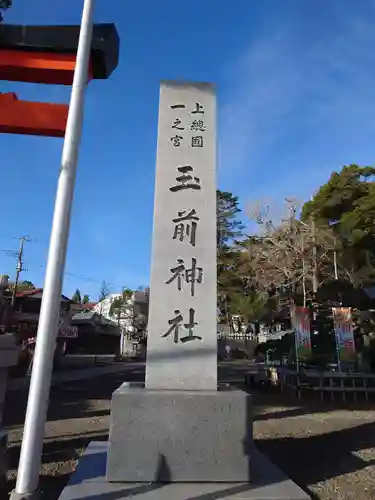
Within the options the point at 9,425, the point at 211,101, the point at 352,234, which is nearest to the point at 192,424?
the point at 211,101

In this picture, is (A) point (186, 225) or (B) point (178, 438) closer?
(B) point (178, 438)

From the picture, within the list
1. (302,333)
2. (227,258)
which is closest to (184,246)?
(302,333)

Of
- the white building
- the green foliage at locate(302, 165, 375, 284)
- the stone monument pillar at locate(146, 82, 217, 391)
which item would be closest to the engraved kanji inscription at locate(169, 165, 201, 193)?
the stone monument pillar at locate(146, 82, 217, 391)

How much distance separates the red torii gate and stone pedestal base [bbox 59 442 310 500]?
4157mm

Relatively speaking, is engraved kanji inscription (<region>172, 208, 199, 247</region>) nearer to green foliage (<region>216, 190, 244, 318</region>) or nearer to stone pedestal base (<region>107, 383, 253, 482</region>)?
stone pedestal base (<region>107, 383, 253, 482</region>)

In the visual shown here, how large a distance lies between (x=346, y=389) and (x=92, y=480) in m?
10.4

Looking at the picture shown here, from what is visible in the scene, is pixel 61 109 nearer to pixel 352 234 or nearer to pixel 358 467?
pixel 358 467

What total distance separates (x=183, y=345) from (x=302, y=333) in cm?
1044

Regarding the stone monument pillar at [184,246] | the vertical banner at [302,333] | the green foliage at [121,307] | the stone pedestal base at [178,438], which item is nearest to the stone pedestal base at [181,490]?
the stone pedestal base at [178,438]

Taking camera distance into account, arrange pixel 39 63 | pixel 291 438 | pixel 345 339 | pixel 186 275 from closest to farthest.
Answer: pixel 186 275 → pixel 39 63 → pixel 291 438 → pixel 345 339

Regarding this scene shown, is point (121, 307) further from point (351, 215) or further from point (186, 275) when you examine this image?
point (186, 275)

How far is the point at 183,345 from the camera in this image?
4.50 m

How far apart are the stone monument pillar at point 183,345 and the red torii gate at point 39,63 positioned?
127cm

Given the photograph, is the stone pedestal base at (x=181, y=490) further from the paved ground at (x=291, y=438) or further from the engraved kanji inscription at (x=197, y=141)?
the engraved kanji inscription at (x=197, y=141)
